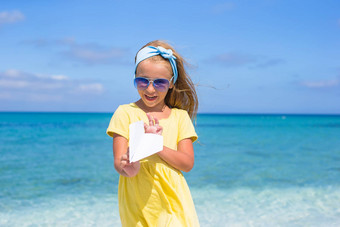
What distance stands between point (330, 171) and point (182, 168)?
26.9ft

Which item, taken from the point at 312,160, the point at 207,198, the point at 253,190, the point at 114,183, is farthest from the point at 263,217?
the point at 312,160

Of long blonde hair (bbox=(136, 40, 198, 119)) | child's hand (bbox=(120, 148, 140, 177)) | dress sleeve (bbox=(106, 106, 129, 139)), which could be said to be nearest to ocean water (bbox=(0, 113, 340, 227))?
long blonde hair (bbox=(136, 40, 198, 119))

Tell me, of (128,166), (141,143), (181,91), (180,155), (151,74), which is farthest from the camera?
(181,91)

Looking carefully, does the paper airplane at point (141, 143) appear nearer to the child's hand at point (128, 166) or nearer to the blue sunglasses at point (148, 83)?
the child's hand at point (128, 166)

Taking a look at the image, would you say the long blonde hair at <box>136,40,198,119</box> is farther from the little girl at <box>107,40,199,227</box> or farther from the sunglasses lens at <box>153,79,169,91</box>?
the sunglasses lens at <box>153,79,169,91</box>

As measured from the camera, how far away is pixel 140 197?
2.26 meters

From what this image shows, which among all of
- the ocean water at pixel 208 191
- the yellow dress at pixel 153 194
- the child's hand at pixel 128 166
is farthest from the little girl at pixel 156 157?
the ocean water at pixel 208 191

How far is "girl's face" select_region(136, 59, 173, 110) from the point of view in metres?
2.29

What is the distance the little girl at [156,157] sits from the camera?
2.22 metres

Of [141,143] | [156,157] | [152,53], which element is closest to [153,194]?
[156,157]

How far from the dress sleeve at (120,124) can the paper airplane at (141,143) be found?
0.31m

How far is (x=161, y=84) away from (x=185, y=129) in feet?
1.06

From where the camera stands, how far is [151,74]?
2.30 meters

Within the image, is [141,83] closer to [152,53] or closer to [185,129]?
[152,53]
